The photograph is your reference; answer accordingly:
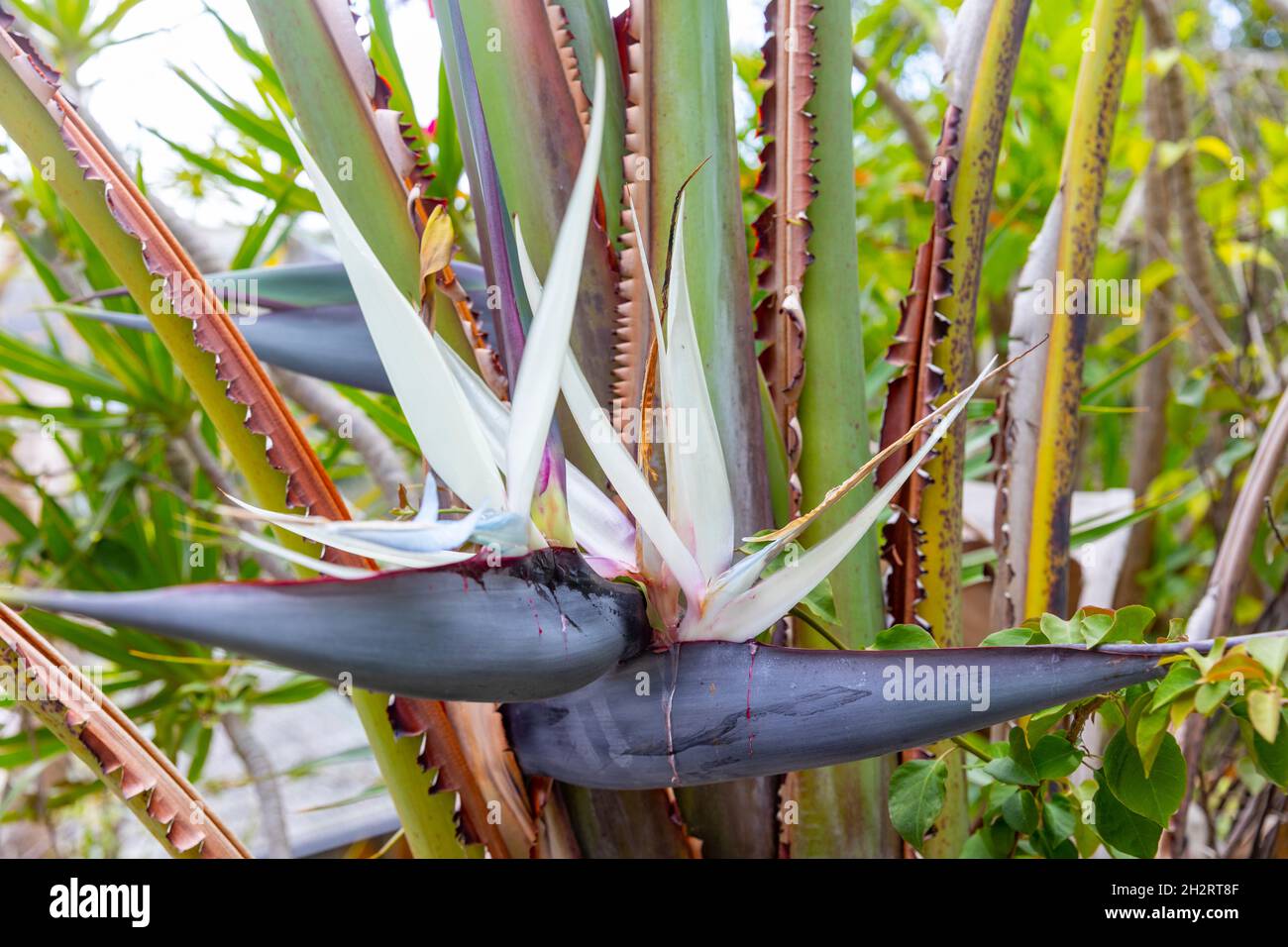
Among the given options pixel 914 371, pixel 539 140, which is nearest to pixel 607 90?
pixel 539 140

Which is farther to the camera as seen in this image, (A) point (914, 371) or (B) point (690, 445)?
(A) point (914, 371)

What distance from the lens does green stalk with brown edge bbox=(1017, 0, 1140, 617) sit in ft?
1.34

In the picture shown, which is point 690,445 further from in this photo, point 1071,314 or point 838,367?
point 1071,314

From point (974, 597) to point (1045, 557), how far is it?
213 millimetres

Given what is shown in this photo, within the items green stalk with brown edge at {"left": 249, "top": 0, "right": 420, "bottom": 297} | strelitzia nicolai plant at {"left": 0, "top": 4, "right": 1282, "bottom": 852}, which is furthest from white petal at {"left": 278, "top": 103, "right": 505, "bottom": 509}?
green stalk with brown edge at {"left": 249, "top": 0, "right": 420, "bottom": 297}

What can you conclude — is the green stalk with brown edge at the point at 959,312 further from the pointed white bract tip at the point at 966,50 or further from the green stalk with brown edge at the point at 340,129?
the green stalk with brown edge at the point at 340,129

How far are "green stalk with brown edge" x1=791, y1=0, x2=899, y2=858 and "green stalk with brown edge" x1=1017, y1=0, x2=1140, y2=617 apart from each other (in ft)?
0.34

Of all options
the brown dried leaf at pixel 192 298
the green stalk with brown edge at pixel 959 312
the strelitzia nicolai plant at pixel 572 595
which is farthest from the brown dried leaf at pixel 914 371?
the brown dried leaf at pixel 192 298

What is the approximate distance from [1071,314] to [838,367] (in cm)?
13

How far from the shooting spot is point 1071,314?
420 mm

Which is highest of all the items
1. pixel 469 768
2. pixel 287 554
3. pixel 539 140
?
pixel 539 140

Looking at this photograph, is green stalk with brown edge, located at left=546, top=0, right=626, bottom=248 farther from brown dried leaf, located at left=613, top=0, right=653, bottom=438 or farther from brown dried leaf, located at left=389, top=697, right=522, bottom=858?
brown dried leaf, located at left=389, top=697, right=522, bottom=858

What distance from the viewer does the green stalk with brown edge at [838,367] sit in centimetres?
36
